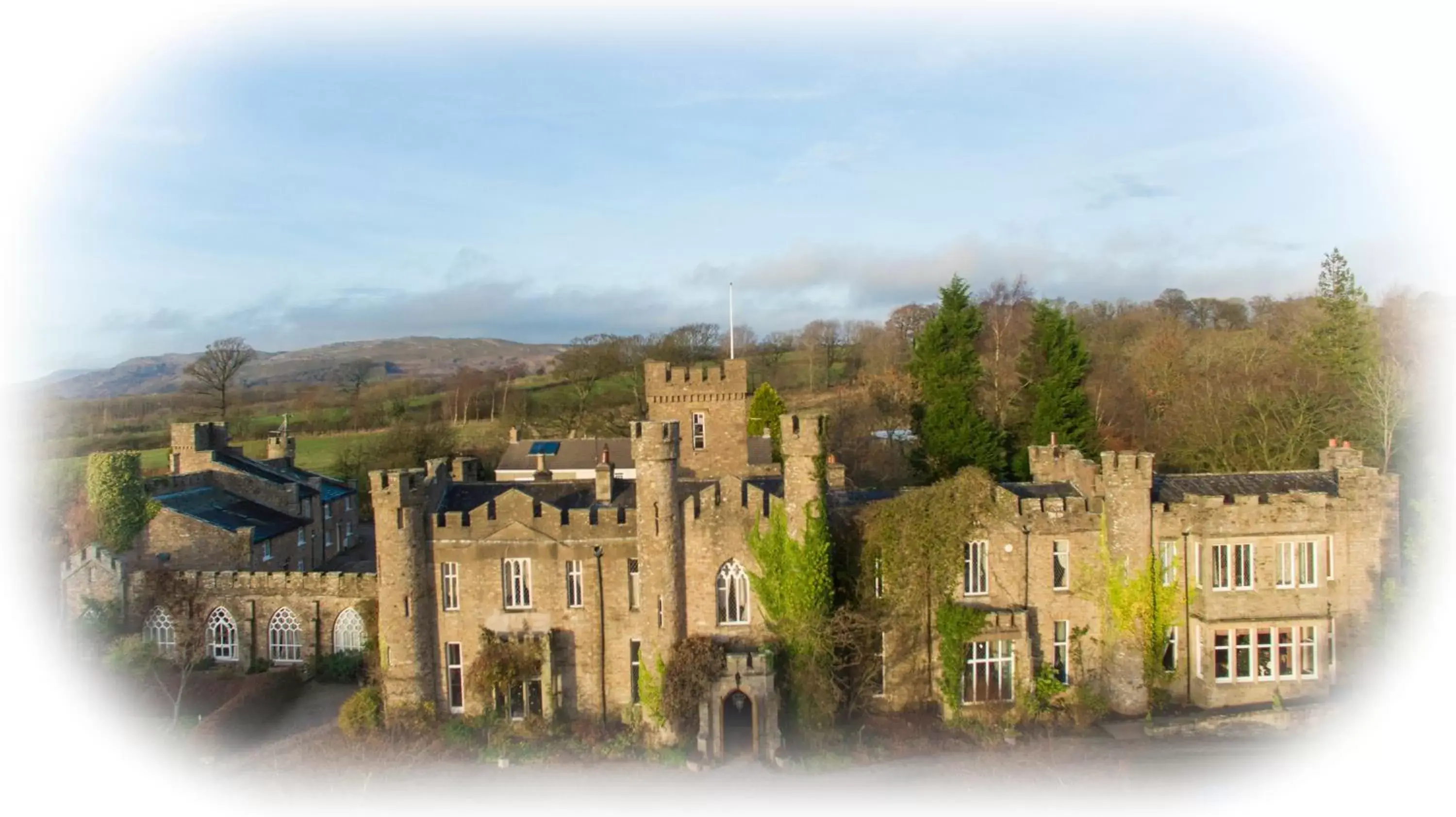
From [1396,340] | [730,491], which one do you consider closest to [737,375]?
[730,491]

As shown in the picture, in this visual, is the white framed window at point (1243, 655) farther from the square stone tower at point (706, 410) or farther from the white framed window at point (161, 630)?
the white framed window at point (161, 630)

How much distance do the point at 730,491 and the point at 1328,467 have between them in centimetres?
1814

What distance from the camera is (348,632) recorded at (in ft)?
93.2

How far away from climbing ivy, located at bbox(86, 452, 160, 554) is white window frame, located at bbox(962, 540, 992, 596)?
29.4 m

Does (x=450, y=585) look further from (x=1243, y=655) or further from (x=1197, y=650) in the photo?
(x=1243, y=655)

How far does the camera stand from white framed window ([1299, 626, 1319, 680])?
23969 millimetres

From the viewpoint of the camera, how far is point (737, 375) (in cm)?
3178

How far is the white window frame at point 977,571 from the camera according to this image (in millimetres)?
23672

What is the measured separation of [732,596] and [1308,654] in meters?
16.0

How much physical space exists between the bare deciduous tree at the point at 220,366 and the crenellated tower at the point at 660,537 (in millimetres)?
55335

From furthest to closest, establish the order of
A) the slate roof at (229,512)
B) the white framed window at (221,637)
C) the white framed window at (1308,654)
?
1. the slate roof at (229,512)
2. the white framed window at (221,637)
3. the white framed window at (1308,654)

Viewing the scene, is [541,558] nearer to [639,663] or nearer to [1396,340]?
[639,663]

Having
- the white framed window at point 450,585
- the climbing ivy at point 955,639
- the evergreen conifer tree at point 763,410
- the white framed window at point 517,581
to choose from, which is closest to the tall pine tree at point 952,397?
the evergreen conifer tree at point 763,410

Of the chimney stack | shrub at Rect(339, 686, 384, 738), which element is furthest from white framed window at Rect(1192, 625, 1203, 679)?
shrub at Rect(339, 686, 384, 738)
